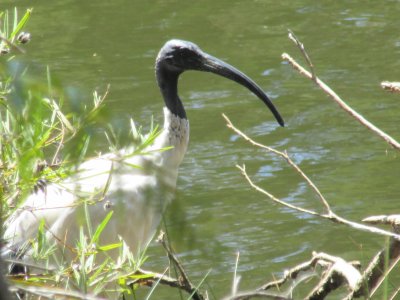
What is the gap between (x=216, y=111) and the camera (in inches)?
280

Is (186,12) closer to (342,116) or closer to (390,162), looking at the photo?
(342,116)

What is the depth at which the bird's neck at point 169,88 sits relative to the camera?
4.19 m

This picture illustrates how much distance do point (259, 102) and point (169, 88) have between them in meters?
2.98

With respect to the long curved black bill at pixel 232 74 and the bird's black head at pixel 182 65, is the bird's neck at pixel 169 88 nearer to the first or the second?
the bird's black head at pixel 182 65

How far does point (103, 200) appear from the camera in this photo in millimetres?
2092

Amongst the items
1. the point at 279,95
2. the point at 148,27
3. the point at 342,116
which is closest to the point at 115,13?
the point at 148,27

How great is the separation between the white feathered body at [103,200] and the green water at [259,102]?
15.7 inches

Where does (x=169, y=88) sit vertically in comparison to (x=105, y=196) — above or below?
below

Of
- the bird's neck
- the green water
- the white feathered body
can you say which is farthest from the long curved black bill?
the green water

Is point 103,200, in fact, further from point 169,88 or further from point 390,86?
→ point 169,88

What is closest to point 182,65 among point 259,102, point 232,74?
point 232,74

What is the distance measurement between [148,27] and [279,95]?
202cm

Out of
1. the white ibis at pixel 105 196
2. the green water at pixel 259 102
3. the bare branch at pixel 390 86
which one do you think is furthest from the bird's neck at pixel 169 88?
the bare branch at pixel 390 86

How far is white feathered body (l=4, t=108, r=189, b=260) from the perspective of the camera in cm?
76
